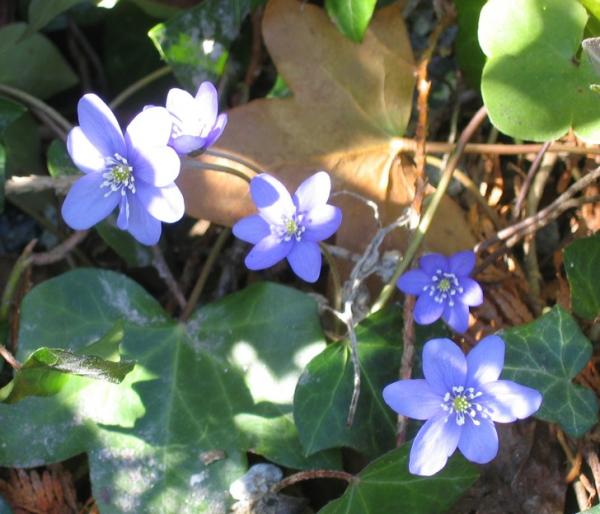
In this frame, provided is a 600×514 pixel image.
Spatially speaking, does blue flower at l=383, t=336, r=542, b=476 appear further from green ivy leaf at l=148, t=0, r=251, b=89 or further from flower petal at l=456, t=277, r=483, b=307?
green ivy leaf at l=148, t=0, r=251, b=89

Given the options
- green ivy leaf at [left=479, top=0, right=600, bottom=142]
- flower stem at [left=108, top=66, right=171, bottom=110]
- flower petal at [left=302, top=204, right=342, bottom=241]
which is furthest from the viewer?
flower stem at [left=108, top=66, right=171, bottom=110]

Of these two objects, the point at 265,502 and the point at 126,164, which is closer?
the point at 126,164

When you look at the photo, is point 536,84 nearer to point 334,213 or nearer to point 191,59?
point 334,213

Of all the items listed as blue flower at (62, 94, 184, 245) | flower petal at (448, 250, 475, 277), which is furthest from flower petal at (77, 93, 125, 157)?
flower petal at (448, 250, 475, 277)

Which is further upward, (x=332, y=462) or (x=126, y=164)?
(x=126, y=164)

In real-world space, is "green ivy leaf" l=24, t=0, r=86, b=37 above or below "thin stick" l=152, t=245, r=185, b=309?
above

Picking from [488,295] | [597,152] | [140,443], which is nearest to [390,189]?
[488,295]

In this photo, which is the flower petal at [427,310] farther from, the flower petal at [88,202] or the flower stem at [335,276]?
the flower petal at [88,202]
